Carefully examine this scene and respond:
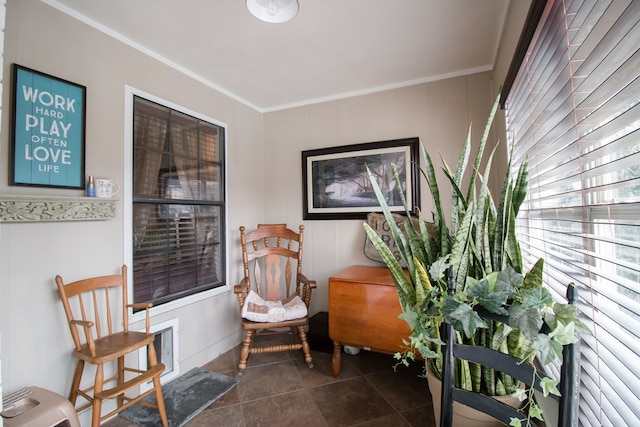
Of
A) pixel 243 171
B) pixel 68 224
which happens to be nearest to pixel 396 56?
pixel 243 171

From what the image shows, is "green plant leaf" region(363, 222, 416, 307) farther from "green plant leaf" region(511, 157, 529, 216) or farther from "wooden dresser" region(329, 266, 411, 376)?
"wooden dresser" region(329, 266, 411, 376)

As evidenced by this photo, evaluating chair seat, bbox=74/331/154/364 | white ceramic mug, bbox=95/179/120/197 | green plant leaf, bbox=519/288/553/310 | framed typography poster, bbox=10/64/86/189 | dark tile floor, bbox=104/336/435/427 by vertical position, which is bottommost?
dark tile floor, bbox=104/336/435/427

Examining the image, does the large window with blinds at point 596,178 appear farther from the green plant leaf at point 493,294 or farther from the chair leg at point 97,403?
the chair leg at point 97,403

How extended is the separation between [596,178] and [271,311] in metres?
2.13

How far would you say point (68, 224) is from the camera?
1713mm

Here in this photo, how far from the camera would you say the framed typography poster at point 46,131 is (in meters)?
→ 1.52

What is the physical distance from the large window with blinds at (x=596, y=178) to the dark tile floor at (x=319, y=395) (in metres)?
1.26

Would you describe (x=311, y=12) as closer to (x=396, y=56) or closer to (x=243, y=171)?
(x=396, y=56)

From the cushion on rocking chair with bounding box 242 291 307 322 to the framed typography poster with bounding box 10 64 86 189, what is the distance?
144 centimetres

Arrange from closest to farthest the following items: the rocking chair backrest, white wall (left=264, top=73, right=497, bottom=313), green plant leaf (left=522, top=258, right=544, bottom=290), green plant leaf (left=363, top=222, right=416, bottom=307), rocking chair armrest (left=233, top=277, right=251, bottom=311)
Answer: green plant leaf (left=522, top=258, right=544, bottom=290) < green plant leaf (left=363, top=222, right=416, bottom=307) < rocking chair armrest (left=233, top=277, right=251, bottom=311) < white wall (left=264, top=73, right=497, bottom=313) < the rocking chair backrest

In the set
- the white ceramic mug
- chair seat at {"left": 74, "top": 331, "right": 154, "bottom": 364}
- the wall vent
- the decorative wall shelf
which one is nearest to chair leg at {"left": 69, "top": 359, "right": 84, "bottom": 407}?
chair seat at {"left": 74, "top": 331, "right": 154, "bottom": 364}

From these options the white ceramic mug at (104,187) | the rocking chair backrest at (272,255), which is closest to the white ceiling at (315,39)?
the white ceramic mug at (104,187)

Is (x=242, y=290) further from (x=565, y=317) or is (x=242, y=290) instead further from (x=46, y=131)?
(x=565, y=317)

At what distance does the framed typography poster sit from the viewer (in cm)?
152
